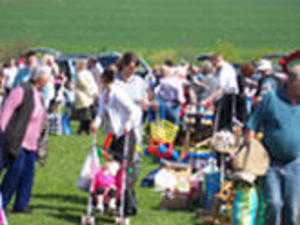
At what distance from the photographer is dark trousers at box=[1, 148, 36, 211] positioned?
579 inches

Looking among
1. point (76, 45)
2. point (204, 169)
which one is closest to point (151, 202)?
point (204, 169)

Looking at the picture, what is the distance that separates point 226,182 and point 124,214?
52.1 inches

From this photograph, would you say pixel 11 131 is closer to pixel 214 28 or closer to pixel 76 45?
pixel 76 45

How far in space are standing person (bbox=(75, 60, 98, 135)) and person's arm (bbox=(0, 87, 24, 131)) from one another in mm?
11997

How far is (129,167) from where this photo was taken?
14258 mm

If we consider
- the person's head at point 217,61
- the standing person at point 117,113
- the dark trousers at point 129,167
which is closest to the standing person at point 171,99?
the person's head at point 217,61

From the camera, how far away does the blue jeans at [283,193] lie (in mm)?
11047

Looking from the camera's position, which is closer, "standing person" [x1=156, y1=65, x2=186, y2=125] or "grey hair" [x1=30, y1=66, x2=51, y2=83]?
"grey hair" [x1=30, y1=66, x2=51, y2=83]

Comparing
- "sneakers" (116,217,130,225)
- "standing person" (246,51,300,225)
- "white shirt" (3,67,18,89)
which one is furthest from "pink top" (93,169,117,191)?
"white shirt" (3,67,18,89)

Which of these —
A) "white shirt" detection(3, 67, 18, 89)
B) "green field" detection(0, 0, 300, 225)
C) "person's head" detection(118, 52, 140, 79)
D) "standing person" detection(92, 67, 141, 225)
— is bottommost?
"standing person" detection(92, 67, 141, 225)

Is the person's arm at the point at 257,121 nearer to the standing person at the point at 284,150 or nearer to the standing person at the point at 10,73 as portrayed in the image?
the standing person at the point at 284,150

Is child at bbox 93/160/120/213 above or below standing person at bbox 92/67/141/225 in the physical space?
below

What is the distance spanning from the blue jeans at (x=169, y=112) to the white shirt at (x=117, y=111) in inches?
408

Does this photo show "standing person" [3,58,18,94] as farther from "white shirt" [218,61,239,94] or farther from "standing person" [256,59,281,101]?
"white shirt" [218,61,239,94]
